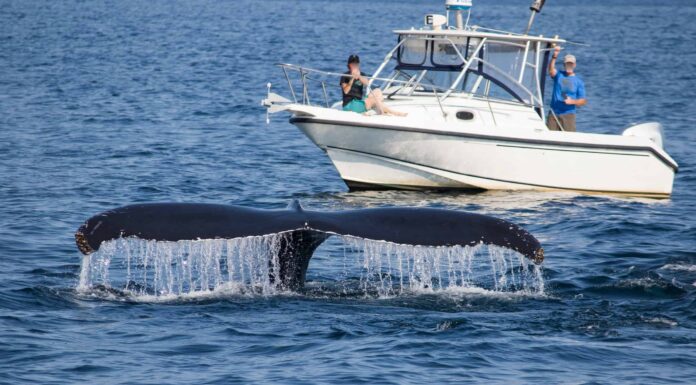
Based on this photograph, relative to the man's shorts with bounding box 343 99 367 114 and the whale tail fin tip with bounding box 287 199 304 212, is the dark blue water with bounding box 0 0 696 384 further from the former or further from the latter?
the man's shorts with bounding box 343 99 367 114

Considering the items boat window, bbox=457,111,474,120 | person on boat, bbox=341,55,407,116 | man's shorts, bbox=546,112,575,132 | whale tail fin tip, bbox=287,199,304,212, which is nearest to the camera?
whale tail fin tip, bbox=287,199,304,212

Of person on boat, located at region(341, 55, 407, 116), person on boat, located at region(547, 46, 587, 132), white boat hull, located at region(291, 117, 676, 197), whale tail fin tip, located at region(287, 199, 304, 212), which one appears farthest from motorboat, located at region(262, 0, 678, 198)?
whale tail fin tip, located at region(287, 199, 304, 212)

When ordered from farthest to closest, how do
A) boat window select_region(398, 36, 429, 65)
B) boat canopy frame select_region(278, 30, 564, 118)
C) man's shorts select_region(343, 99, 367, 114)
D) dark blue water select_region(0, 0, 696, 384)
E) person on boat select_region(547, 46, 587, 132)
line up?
boat window select_region(398, 36, 429, 65) → boat canopy frame select_region(278, 30, 564, 118) → person on boat select_region(547, 46, 587, 132) → man's shorts select_region(343, 99, 367, 114) → dark blue water select_region(0, 0, 696, 384)

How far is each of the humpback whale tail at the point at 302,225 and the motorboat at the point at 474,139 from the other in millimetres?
7261

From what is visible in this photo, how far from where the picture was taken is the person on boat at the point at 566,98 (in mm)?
17078

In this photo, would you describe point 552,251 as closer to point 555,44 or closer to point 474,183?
point 474,183

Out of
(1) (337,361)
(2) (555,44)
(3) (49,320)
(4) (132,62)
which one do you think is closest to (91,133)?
(2) (555,44)

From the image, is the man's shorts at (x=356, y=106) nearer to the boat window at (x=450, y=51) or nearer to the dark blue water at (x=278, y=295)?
the dark blue water at (x=278, y=295)

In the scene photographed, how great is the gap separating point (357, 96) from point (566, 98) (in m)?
2.93

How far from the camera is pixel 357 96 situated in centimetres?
1684

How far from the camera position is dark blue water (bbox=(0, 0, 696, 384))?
873cm

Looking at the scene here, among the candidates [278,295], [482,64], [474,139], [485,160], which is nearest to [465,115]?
[474,139]

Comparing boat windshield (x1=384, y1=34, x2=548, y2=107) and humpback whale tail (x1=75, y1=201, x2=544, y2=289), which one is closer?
humpback whale tail (x1=75, y1=201, x2=544, y2=289)

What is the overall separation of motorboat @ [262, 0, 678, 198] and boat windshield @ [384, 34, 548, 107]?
0.01 meters
